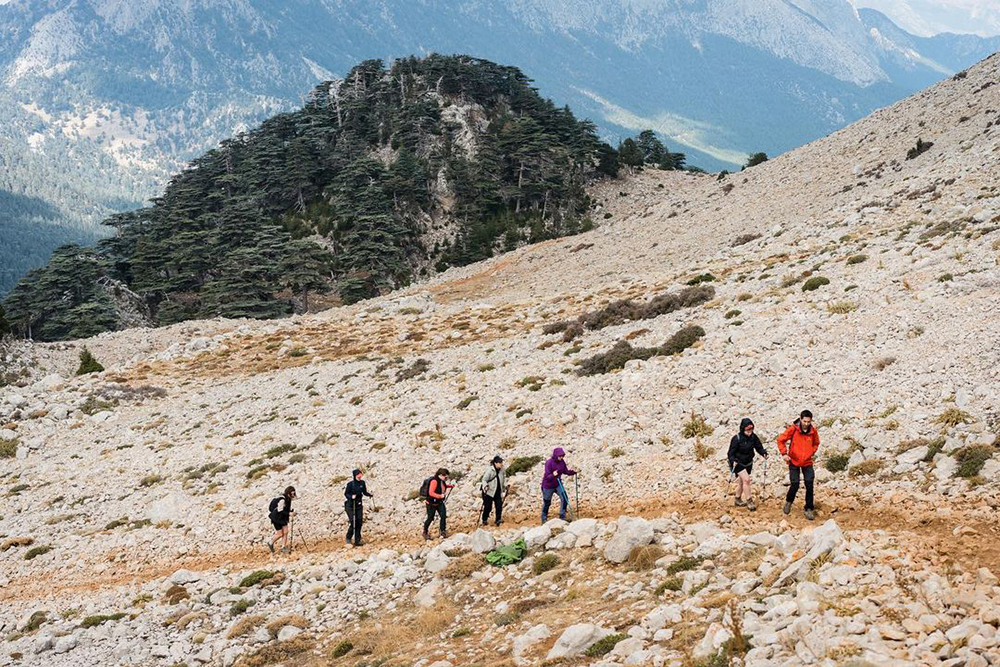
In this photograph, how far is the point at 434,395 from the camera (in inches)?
1083

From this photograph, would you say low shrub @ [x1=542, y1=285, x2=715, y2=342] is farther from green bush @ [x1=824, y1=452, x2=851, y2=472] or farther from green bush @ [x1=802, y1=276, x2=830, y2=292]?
green bush @ [x1=824, y1=452, x2=851, y2=472]

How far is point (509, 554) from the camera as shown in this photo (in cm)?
1464

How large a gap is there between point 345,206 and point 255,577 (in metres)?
77.7

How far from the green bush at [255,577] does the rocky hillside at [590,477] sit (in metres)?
0.08

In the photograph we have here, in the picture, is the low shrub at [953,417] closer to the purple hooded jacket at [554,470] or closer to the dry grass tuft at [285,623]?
the purple hooded jacket at [554,470]

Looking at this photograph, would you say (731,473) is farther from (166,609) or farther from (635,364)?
(166,609)

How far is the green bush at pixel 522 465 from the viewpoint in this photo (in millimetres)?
19656

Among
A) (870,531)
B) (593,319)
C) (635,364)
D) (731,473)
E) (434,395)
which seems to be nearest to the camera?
(870,531)

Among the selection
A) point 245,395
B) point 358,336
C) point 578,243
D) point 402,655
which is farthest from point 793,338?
point 578,243

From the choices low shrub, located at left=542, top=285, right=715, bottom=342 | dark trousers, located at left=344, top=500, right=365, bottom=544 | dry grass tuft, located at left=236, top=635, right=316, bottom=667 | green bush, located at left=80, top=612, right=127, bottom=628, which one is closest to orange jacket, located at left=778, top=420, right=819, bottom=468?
dry grass tuft, located at left=236, top=635, right=316, bottom=667

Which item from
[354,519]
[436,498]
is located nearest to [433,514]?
[436,498]

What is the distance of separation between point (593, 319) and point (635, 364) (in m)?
8.59

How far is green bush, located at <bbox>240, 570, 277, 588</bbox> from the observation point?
1652 centimetres

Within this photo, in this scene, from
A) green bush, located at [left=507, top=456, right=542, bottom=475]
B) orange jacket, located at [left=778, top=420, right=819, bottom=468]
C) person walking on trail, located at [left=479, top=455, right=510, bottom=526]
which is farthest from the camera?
green bush, located at [left=507, top=456, right=542, bottom=475]
